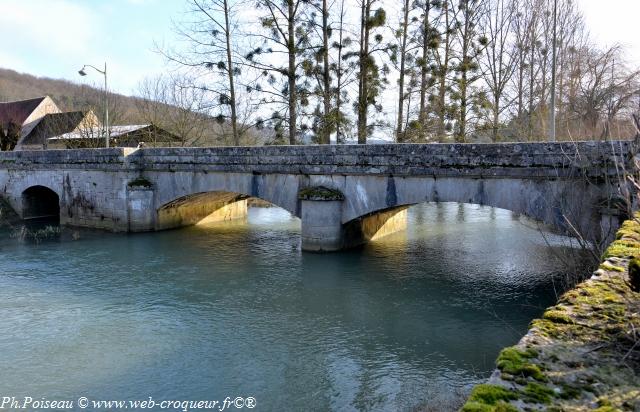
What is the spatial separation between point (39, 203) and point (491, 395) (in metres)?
22.1

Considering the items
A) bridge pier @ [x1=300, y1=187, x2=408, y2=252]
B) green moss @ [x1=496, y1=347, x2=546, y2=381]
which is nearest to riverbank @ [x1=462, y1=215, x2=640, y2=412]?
green moss @ [x1=496, y1=347, x2=546, y2=381]

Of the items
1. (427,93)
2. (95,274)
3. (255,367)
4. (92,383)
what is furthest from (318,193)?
(427,93)

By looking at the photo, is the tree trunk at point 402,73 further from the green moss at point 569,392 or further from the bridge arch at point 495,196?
the green moss at point 569,392

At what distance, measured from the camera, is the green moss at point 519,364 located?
8.35ft

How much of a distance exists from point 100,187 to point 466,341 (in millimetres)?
13373

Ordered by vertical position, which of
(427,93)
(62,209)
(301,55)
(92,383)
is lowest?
(92,383)

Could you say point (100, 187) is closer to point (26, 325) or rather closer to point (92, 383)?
point (26, 325)

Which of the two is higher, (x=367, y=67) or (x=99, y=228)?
(x=367, y=67)

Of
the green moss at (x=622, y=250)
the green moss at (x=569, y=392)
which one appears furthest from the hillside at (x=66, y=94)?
the green moss at (x=569, y=392)

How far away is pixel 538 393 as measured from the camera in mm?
2377

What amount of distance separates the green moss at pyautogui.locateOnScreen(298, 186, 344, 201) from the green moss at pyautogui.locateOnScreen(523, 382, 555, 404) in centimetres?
979

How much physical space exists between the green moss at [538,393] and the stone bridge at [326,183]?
11.5ft

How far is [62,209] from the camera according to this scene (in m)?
18.2

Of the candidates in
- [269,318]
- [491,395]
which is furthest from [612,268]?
[269,318]
